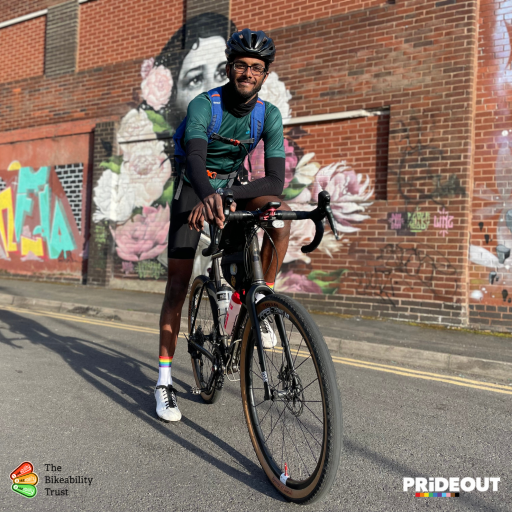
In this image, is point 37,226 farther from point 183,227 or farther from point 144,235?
point 183,227

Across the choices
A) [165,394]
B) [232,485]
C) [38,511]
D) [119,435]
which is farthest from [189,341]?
[38,511]

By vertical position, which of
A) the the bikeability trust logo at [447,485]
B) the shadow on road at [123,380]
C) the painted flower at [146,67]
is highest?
the painted flower at [146,67]

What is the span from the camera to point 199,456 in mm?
2641

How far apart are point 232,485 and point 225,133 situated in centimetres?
192

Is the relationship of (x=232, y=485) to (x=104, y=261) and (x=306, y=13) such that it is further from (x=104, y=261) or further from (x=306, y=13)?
(x=104, y=261)

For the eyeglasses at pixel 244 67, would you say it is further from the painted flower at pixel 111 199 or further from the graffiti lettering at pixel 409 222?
the painted flower at pixel 111 199

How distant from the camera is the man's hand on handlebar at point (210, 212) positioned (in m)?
2.25

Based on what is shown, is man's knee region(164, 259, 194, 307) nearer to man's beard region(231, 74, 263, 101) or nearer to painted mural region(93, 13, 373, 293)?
man's beard region(231, 74, 263, 101)

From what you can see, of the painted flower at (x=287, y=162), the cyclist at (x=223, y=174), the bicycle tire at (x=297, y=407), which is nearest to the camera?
the bicycle tire at (x=297, y=407)

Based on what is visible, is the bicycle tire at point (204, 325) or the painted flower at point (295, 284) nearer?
the bicycle tire at point (204, 325)

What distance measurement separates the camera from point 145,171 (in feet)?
35.3

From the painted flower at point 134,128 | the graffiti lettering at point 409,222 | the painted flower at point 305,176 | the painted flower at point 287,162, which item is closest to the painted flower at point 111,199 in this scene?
the painted flower at point 134,128

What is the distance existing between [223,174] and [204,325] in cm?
101

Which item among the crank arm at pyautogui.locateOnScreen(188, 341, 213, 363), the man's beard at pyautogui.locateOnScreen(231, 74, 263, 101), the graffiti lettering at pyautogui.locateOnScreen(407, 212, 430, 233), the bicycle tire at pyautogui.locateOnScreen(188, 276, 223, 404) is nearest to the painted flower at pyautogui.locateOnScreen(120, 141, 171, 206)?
the graffiti lettering at pyautogui.locateOnScreen(407, 212, 430, 233)
